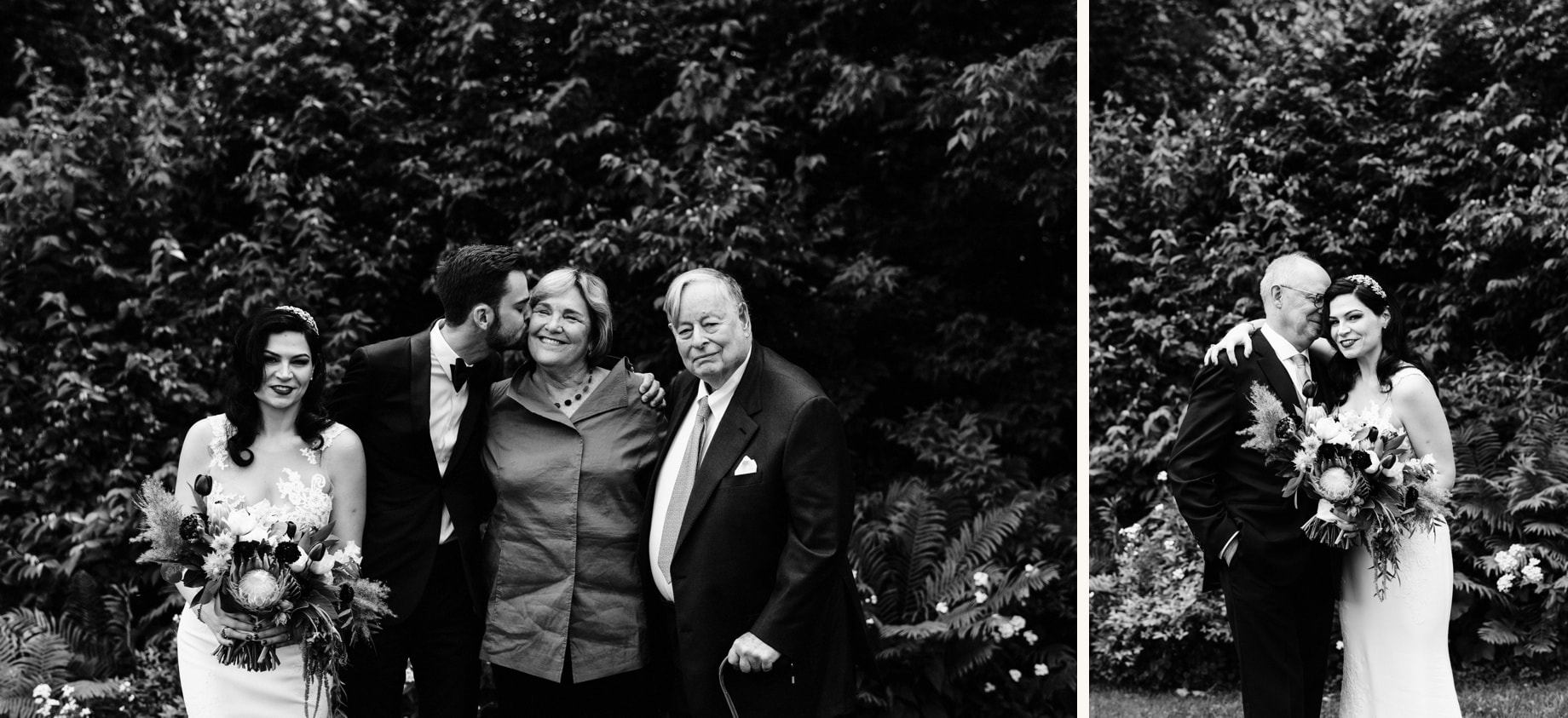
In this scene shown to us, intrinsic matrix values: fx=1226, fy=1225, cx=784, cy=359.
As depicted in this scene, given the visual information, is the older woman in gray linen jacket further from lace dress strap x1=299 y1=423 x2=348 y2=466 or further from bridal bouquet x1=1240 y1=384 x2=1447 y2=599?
bridal bouquet x1=1240 y1=384 x2=1447 y2=599

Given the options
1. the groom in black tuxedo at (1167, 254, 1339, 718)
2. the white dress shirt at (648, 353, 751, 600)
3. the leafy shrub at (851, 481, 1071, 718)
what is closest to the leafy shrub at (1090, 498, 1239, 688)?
the leafy shrub at (851, 481, 1071, 718)

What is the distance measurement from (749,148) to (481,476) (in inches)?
159

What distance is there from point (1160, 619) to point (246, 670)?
5107 mm

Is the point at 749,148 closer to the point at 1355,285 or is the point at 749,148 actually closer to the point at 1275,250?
the point at 1275,250

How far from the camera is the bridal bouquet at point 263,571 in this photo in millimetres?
3486

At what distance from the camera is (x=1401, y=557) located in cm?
438

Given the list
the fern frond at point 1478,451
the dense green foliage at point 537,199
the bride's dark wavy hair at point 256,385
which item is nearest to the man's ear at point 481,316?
the bride's dark wavy hair at point 256,385

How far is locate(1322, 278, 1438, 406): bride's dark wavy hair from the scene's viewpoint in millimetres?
4348

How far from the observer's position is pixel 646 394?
13.7ft

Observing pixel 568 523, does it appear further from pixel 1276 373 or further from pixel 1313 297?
pixel 1313 297

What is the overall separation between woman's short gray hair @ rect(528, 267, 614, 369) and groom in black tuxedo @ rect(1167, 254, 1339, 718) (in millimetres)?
2253

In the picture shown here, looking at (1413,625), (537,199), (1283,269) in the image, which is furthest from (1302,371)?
(537,199)

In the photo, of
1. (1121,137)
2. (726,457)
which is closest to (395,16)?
(1121,137)

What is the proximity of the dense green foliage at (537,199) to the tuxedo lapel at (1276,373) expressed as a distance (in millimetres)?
2463
